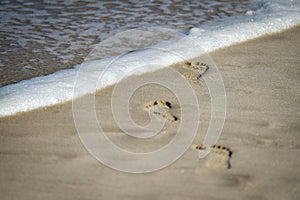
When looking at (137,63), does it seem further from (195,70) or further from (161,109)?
(161,109)

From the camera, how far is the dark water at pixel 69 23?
329 centimetres

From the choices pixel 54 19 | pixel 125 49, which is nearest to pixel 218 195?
pixel 125 49

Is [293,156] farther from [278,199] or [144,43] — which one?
[144,43]

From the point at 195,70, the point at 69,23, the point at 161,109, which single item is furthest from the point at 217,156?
the point at 69,23

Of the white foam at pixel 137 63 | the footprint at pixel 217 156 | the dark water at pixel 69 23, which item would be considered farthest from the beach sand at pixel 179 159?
the dark water at pixel 69 23

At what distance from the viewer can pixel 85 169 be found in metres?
1.94

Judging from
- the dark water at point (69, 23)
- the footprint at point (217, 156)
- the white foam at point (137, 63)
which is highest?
the footprint at point (217, 156)

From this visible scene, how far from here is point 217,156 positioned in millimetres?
2021

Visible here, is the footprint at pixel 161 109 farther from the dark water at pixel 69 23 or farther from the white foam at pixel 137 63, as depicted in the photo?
the dark water at pixel 69 23

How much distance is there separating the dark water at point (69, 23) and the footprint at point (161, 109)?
1.01 m

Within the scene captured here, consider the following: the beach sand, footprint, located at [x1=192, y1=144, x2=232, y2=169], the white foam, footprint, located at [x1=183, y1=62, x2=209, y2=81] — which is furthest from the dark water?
footprint, located at [x1=192, y1=144, x2=232, y2=169]

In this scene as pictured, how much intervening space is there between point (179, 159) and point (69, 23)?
271cm

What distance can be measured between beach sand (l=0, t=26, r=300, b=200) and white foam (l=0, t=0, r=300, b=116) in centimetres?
13

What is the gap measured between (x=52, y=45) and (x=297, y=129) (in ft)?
7.66
